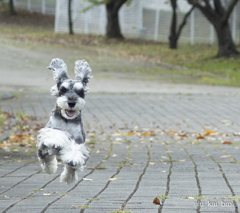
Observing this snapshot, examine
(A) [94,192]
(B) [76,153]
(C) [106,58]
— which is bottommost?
(C) [106,58]

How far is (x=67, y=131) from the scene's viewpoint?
4234mm

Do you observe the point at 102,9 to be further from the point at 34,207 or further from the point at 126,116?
the point at 34,207

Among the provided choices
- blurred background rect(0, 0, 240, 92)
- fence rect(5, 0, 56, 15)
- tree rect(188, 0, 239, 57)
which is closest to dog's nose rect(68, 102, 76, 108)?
blurred background rect(0, 0, 240, 92)

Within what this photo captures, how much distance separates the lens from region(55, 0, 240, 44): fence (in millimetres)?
34625

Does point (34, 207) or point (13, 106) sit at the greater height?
point (34, 207)

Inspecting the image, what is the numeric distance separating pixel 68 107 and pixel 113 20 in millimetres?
30990

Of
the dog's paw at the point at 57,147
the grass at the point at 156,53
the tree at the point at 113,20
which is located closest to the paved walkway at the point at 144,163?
the dog's paw at the point at 57,147

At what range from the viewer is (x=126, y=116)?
39.1ft

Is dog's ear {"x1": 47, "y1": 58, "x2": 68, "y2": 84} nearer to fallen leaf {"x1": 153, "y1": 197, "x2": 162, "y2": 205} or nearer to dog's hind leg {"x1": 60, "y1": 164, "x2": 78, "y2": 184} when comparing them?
dog's hind leg {"x1": 60, "y1": 164, "x2": 78, "y2": 184}

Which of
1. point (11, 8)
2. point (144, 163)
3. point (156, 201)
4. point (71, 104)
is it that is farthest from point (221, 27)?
point (11, 8)

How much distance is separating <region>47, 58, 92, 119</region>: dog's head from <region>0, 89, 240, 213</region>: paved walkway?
3.08 ft

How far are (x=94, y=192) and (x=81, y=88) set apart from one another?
1.59m

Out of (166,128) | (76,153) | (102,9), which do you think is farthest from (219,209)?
(102,9)

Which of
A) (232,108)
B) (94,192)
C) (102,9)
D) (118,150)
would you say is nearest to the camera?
(94,192)
